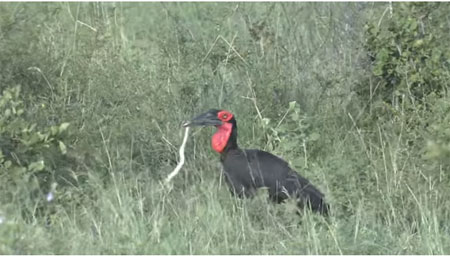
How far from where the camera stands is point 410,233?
18.2 feet

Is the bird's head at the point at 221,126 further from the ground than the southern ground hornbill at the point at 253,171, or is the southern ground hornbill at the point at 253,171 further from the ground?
the bird's head at the point at 221,126

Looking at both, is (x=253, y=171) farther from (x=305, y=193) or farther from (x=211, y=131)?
(x=211, y=131)

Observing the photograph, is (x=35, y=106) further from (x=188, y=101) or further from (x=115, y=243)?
(x=115, y=243)

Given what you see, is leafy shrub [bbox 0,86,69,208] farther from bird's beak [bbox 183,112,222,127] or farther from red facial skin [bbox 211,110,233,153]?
red facial skin [bbox 211,110,233,153]

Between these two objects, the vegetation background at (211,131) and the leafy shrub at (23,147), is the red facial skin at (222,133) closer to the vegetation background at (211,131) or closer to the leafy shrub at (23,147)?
the vegetation background at (211,131)

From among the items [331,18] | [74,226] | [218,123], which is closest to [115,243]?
[74,226]

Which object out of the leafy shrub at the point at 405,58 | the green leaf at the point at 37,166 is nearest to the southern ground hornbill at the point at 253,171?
the green leaf at the point at 37,166

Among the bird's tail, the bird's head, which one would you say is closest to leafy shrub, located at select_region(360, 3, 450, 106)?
the bird's head

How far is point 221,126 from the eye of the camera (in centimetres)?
656

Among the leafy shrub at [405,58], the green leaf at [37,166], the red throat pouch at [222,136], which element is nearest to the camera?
the green leaf at [37,166]

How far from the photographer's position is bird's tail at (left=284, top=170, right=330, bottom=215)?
5789 millimetres

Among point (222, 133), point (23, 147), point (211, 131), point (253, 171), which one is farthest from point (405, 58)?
point (23, 147)

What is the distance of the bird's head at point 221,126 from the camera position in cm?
654

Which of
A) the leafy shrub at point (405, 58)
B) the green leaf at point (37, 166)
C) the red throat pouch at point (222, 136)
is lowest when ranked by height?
the red throat pouch at point (222, 136)
